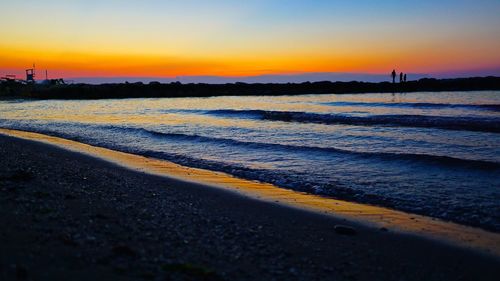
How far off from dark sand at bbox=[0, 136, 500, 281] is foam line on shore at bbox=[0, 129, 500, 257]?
0.39 metres

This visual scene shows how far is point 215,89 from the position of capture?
70000mm

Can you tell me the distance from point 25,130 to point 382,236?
71.4ft

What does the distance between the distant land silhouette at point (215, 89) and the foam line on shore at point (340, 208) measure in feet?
170

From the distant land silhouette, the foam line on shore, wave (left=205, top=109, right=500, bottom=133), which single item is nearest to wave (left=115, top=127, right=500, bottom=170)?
the foam line on shore

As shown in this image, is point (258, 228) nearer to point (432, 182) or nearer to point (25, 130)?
point (432, 182)

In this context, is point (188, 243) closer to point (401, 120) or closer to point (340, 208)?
point (340, 208)

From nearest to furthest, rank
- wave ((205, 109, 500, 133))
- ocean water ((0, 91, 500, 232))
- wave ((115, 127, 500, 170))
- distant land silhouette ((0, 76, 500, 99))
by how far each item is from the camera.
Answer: ocean water ((0, 91, 500, 232)), wave ((115, 127, 500, 170)), wave ((205, 109, 500, 133)), distant land silhouette ((0, 76, 500, 99))

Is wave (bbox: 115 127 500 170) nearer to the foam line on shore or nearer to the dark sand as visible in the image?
the foam line on shore

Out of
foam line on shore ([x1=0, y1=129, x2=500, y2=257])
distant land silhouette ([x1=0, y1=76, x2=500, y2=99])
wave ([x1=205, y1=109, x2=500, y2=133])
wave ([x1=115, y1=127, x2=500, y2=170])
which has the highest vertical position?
distant land silhouette ([x1=0, y1=76, x2=500, y2=99])

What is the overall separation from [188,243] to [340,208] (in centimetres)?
370

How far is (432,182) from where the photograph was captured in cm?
1009

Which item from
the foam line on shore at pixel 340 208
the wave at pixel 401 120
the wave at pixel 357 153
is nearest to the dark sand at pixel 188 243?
the foam line on shore at pixel 340 208

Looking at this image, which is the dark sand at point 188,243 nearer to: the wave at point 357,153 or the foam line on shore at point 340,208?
the foam line on shore at point 340,208

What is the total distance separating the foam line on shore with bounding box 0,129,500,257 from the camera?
642 centimetres
